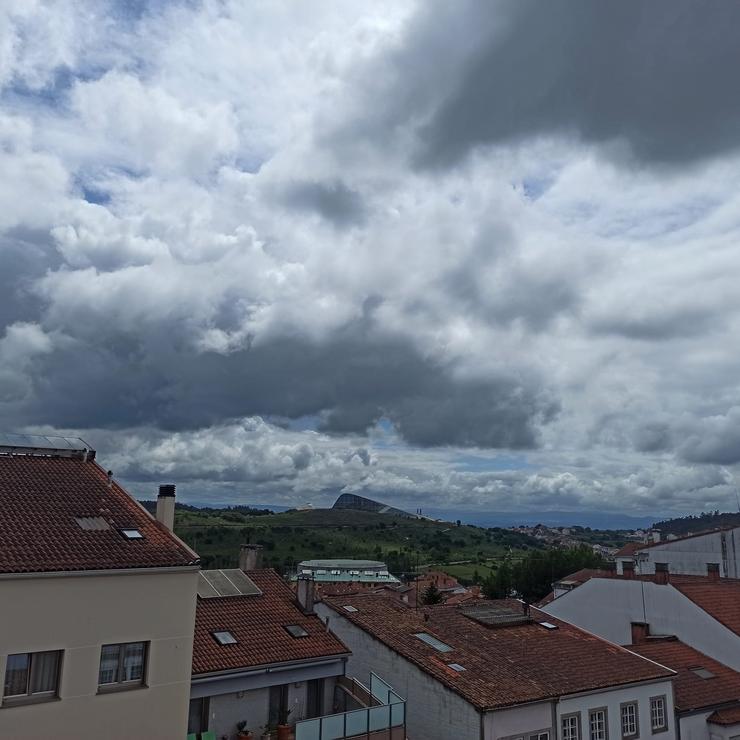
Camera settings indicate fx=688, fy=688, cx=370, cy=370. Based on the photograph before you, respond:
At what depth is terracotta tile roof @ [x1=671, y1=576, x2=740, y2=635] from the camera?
130ft

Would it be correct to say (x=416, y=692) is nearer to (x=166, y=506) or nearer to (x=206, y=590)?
(x=206, y=590)

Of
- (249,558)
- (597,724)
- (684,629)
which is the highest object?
(249,558)

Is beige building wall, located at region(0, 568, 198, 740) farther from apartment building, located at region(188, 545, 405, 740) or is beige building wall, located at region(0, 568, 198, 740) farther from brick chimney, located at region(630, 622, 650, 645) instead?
brick chimney, located at region(630, 622, 650, 645)

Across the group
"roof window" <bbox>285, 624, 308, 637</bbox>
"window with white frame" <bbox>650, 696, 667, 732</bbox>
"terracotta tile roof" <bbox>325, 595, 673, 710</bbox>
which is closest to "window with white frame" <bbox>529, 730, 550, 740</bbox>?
"terracotta tile roof" <bbox>325, 595, 673, 710</bbox>

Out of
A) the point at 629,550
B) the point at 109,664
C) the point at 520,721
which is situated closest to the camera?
the point at 109,664

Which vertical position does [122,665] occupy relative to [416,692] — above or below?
above

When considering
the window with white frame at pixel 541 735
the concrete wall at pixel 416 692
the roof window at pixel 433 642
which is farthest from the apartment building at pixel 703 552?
the concrete wall at pixel 416 692

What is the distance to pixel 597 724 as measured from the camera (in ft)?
99.5

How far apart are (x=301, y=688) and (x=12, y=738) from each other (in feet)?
38.3

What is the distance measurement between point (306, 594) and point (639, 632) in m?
22.3

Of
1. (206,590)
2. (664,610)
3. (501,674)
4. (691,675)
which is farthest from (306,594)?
(664,610)

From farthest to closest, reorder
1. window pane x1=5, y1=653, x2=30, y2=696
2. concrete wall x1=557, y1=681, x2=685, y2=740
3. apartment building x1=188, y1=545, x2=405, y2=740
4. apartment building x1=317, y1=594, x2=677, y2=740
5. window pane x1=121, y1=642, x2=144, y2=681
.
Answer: concrete wall x1=557, y1=681, x2=685, y2=740 < apartment building x1=317, y1=594, x2=677, y2=740 < apartment building x1=188, y1=545, x2=405, y2=740 < window pane x1=121, y1=642, x2=144, y2=681 < window pane x1=5, y1=653, x2=30, y2=696

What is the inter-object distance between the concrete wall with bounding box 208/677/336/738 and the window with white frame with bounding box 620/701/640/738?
14.0 meters

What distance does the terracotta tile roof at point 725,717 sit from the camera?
33.8 metres
